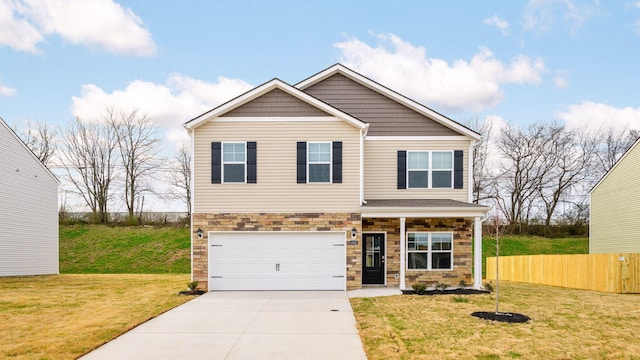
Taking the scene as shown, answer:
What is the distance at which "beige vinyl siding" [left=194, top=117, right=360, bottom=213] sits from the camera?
16609 mm

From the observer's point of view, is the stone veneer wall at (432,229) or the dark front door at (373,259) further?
the dark front door at (373,259)

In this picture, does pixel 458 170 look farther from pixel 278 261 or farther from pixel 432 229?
pixel 278 261

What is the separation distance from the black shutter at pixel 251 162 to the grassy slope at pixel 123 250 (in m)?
16.0

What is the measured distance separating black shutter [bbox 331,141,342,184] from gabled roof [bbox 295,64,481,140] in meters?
3.38

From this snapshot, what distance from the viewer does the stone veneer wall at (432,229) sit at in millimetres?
17344

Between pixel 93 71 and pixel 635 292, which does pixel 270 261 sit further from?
pixel 93 71

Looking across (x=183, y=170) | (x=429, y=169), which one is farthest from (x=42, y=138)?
(x=429, y=169)

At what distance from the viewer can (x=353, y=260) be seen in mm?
16625

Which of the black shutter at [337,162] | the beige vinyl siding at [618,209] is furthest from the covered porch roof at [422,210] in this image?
the beige vinyl siding at [618,209]

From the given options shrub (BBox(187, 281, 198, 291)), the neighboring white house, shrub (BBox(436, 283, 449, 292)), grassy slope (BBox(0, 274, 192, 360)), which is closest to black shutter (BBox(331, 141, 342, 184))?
shrub (BBox(436, 283, 449, 292))

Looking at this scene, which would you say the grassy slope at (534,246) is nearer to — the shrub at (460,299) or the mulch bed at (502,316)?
the shrub at (460,299)

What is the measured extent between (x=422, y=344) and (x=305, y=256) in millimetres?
8035

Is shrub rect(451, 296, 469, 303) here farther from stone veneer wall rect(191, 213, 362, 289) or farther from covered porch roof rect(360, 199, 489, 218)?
stone veneer wall rect(191, 213, 362, 289)

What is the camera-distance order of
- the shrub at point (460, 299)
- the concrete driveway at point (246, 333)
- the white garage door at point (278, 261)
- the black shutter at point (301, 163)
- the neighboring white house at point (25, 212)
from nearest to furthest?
the concrete driveway at point (246, 333) < the shrub at point (460, 299) < the black shutter at point (301, 163) < the white garage door at point (278, 261) < the neighboring white house at point (25, 212)
